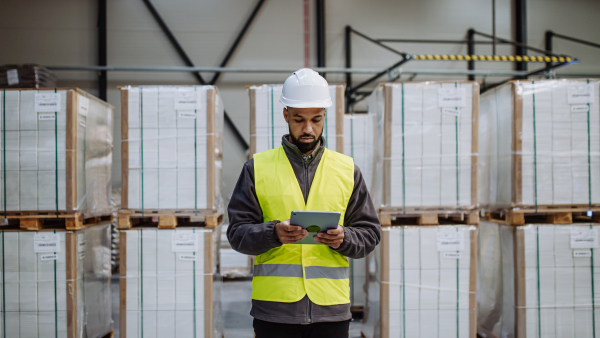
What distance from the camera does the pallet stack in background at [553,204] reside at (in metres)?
3.89

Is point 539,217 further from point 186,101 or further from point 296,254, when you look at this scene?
point 186,101

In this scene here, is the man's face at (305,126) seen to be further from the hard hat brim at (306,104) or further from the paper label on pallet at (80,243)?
the paper label on pallet at (80,243)

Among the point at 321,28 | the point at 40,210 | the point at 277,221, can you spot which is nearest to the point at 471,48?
the point at 321,28

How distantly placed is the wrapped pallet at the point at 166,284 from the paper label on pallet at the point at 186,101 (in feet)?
4.09

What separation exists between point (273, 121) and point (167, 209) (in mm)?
1414

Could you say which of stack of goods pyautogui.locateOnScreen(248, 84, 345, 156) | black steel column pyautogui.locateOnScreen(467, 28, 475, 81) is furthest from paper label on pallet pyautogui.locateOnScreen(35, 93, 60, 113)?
black steel column pyautogui.locateOnScreen(467, 28, 475, 81)

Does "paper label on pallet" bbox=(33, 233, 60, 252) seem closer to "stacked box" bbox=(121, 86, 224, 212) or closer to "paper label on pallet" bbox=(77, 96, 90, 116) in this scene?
"stacked box" bbox=(121, 86, 224, 212)

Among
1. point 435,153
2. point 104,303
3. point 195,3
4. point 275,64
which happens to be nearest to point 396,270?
point 435,153

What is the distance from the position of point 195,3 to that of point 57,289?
699 centimetres

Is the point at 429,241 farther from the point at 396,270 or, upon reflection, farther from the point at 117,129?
the point at 117,129

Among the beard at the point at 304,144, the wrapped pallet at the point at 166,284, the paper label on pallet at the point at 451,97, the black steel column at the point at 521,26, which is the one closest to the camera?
the beard at the point at 304,144

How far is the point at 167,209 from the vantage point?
3.85 metres

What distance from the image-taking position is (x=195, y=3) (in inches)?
342

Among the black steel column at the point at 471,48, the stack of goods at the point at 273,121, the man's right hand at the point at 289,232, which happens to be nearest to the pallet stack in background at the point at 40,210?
the stack of goods at the point at 273,121
